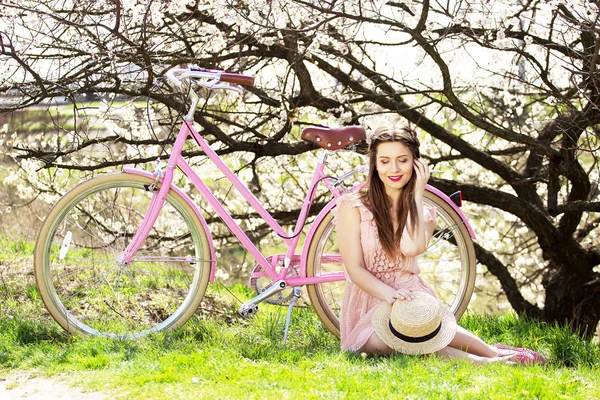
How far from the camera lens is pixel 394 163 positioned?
3.51 m

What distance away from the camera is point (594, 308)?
611 centimetres

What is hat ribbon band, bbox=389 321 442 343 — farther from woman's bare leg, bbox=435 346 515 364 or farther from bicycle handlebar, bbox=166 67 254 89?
bicycle handlebar, bbox=166 67 254 89

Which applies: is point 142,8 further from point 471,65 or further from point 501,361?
point 471,65

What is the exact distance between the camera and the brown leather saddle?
378 cm

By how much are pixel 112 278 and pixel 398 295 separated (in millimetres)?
1488

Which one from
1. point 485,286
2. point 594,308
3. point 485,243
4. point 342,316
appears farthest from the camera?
point 485,286

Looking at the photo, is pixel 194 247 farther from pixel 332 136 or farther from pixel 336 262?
pixel 332 136

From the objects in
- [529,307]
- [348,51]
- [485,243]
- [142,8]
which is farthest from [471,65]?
[142,8]

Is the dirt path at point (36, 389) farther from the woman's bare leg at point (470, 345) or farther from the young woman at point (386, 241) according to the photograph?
the woman's bare leg at point (470, 345)

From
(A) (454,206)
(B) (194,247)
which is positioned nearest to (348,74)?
(A) (454,206)

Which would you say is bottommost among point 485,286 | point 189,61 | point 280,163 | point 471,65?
point 485,286

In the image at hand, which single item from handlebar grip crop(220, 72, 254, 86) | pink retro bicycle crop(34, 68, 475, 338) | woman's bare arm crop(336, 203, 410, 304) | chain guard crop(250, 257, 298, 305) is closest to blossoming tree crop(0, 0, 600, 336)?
handlebar grip crop(220, 72, 254, 86)

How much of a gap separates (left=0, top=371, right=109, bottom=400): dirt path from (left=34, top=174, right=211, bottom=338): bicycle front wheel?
0.45m

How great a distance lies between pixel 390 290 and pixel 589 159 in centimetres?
742
